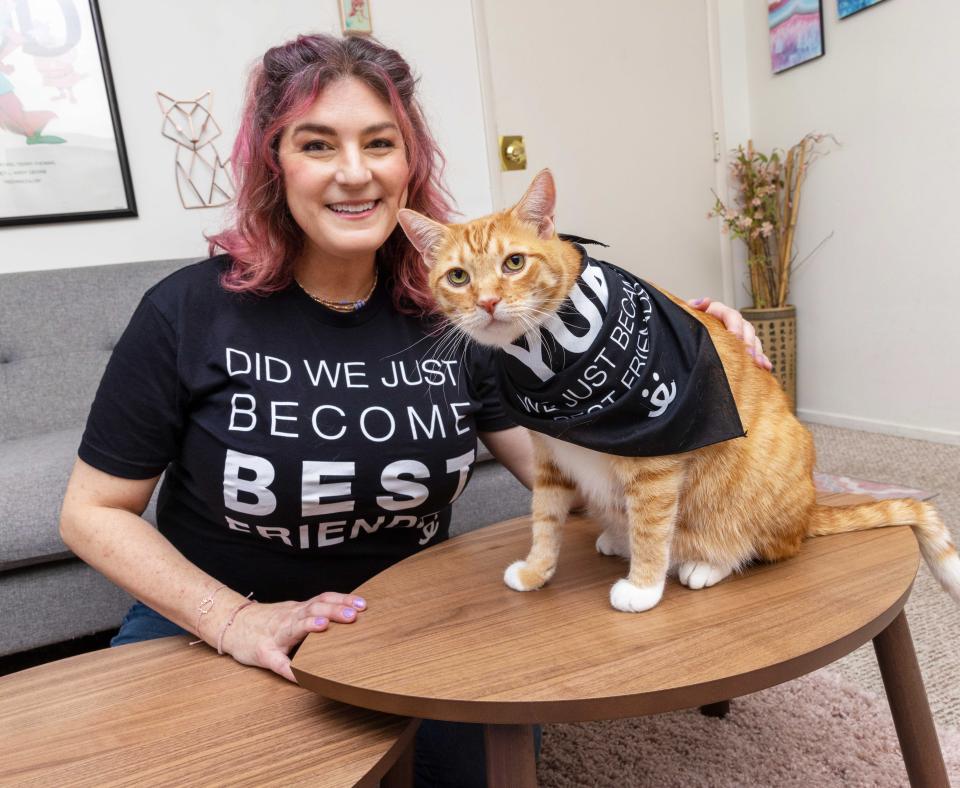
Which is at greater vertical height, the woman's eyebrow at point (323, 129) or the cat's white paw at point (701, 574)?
the woman's eyebrow at point (323, 129)

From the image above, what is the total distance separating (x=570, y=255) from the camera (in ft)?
2.73

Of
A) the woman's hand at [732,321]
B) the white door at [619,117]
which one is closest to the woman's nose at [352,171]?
the woman's hand at [732,321]

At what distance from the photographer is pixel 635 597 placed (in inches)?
29.6

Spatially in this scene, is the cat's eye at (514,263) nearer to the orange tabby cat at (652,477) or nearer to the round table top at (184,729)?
the orange tabby cat at (652,477)

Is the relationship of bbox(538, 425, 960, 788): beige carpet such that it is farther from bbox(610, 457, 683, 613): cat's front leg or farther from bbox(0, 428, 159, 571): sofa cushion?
bbox(0, 428, 159, 571): sofa cushion

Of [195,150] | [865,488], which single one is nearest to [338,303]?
[195,150]

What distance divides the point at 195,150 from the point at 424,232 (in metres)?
1.93

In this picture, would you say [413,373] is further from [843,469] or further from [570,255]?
[843,469]

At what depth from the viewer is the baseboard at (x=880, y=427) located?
2.83m

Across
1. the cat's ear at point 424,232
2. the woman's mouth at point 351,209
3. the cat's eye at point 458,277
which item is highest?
the woman's mouth at point 351,209

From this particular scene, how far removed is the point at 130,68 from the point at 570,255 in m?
2.21

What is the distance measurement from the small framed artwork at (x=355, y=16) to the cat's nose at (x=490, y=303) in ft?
7.67

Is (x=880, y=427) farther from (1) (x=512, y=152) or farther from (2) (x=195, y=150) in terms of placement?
(2) (x=195, y=150)

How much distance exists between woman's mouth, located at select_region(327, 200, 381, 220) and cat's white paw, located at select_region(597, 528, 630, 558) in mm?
569
